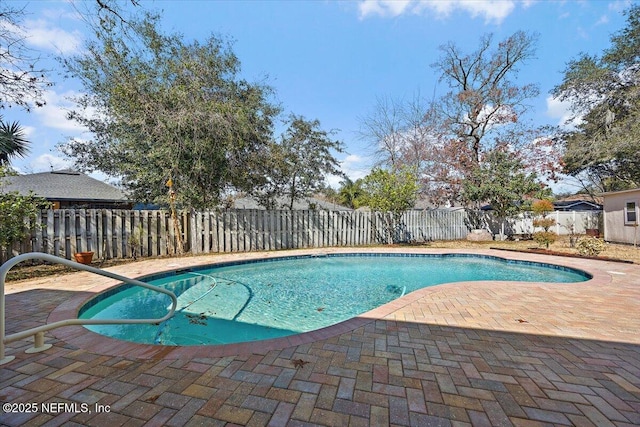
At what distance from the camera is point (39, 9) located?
17.0ft

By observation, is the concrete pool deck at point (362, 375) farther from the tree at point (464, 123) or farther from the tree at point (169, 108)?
the tree at point (464, 123)

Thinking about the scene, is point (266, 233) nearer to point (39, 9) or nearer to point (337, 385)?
point (39, 9)

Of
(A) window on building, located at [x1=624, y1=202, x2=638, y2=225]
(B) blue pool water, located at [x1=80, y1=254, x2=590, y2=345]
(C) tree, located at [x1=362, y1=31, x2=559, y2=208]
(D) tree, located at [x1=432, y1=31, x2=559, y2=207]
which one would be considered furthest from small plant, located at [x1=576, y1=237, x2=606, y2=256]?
(D) tree, located at [x1=432, y1=31, x2=559, y2=207]

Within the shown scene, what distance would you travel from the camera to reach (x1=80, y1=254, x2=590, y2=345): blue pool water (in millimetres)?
3688

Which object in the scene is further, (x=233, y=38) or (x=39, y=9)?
(x=233, y=38)

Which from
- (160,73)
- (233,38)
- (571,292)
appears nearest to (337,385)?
(571,292)

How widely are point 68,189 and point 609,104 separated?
91.3ft

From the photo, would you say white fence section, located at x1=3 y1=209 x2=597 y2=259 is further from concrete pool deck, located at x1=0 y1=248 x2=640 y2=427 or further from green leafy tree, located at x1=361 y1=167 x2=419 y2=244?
concrete pool deck, located at x1=0 y1=248 x2=640 y2=427

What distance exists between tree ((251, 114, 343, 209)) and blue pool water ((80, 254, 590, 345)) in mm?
4699

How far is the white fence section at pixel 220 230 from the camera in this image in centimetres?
678

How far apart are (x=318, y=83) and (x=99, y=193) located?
490 inches

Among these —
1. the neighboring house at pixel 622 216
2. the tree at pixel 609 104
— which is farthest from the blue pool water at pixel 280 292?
the tree at pixel 609 104

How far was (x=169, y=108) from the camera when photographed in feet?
25.5

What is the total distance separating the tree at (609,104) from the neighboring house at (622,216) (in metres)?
2.55
